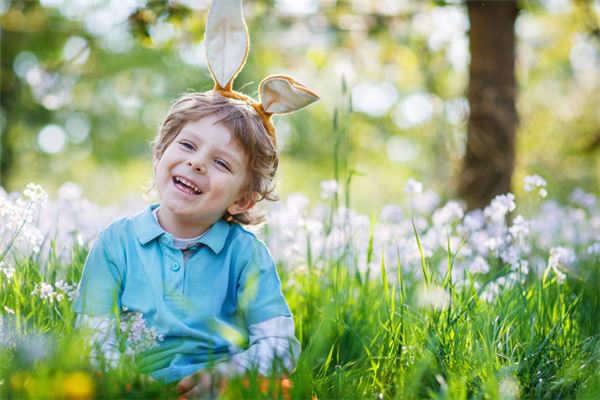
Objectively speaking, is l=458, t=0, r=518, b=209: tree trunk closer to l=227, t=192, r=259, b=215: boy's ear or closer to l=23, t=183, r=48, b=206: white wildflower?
l=227, t=192, r=259, b=215: boy's ear

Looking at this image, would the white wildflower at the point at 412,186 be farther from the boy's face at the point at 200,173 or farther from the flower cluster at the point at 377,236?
the boy's face at the point at 200,173

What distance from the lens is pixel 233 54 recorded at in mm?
2770

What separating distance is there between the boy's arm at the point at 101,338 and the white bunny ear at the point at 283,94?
1032 mm

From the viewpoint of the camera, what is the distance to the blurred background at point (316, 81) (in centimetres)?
624

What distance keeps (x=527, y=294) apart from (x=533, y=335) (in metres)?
0.50

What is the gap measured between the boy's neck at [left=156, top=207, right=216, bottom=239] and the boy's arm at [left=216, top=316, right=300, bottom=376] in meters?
0.42

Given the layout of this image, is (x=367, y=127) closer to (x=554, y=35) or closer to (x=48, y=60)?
(x=554, y=35)

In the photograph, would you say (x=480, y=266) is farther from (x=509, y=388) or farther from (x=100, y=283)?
(x=100, y=283)

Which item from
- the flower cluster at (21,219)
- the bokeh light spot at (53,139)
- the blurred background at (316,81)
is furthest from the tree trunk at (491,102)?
the bokeh light spot at (53,139)

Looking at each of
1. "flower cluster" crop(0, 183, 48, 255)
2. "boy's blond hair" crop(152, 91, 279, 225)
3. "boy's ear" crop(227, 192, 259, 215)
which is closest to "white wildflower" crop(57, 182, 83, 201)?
"flower cluster" crop(0, 183, 48, 255)

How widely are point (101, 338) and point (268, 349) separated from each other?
0.55 metres

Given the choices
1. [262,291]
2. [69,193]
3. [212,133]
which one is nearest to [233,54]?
[212,133]

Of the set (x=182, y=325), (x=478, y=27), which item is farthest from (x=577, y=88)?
(x=182, y=325)

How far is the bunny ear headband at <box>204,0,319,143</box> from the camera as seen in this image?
2.75 meters
